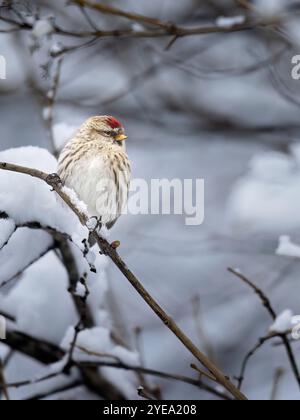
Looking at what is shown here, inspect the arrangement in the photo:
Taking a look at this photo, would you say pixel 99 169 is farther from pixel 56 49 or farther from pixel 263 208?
pixel 263 208

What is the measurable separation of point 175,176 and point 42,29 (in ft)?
11.9

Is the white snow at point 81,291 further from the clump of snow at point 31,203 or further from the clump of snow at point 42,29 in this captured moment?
the clump of snow at point 42,29

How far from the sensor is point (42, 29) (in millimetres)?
2578

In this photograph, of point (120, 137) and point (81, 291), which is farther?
point (120, 137)

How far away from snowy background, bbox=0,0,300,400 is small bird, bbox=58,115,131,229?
0.10 meters

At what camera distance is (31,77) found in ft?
14.4

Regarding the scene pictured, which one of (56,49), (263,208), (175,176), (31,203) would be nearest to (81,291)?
(31,203)

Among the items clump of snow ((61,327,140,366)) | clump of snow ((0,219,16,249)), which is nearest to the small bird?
clump of snow ((61,327,140,366))

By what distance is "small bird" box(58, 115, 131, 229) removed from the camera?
9.89 feet

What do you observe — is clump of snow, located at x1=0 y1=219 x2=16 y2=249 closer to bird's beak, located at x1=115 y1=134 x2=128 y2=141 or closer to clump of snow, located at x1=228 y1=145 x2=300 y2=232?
bird's beak, located at x1=115 y1=134 x2=128 y2=141

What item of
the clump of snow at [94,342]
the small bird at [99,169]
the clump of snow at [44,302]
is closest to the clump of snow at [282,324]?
the clump of snow at [94,342]

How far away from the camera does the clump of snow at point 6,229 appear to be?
214cm
